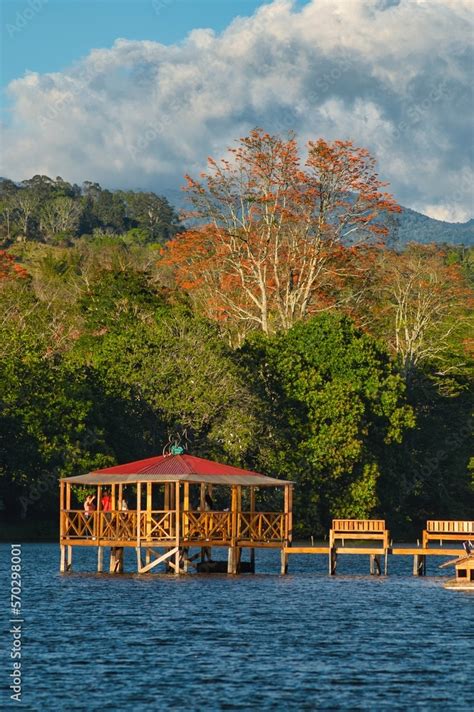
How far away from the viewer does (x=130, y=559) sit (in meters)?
73.3

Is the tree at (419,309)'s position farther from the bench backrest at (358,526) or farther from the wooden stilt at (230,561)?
the wooden stilt at (230,561)

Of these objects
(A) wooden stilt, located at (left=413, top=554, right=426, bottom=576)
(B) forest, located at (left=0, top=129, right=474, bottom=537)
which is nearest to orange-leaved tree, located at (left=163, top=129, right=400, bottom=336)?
(B) forest, located at (left=0, top=129, right=474, bottom=537)

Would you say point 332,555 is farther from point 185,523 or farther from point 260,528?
point 185,523

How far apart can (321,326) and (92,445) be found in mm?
17005

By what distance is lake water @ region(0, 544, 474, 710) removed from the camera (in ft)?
102

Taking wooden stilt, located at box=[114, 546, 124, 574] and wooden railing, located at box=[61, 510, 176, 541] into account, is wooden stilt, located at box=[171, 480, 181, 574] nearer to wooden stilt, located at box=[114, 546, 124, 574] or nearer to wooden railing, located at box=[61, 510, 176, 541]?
wooden railing, located at box=[61, 510, 176, 541]

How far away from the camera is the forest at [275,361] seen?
78812 millimetres

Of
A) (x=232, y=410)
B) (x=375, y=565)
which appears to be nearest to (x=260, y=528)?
(x=375, y=565)

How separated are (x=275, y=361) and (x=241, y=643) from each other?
46.6m

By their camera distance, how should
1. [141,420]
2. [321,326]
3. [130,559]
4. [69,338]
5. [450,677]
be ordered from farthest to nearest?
[69,338] < [321,326] < [141,420] < [130,559] < [450,677]

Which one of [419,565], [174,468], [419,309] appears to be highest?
[419,309]

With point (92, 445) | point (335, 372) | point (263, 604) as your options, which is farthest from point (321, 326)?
point (263, 604)

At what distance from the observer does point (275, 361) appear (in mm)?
84875

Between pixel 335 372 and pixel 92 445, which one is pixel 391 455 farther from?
pixel 92 445
